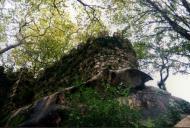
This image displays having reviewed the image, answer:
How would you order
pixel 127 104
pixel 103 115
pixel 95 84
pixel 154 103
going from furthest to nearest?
pixel 95 84
pixel 154 103
pixel 127 104
pixel 103 115

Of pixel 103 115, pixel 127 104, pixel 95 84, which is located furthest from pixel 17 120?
pixel 103 115

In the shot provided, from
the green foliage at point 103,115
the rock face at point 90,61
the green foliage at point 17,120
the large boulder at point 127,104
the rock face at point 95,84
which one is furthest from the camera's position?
the rock face at point 90,61

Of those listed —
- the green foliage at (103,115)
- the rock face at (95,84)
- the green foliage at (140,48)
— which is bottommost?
the green foliage at (103,115)

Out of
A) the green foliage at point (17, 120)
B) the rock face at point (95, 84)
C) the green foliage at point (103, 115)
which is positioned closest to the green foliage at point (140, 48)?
the rock face at point (95, 84)

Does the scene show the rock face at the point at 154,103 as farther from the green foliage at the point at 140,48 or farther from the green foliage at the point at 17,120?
the green foliage at the point at 140,48

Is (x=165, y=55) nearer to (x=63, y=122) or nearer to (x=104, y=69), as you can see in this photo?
(x=104, y=69)

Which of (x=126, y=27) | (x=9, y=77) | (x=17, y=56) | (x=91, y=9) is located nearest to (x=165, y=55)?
(x=126, y=27)

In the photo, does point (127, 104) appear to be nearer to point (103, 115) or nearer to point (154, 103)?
point (103, 115)

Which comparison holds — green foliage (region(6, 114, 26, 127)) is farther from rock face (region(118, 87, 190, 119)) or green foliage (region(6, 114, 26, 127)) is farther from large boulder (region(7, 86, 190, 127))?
rock face (region(118, 87, 190, 119))

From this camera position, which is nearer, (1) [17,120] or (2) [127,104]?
(2) [127,104]

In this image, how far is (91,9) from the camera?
25.8 m

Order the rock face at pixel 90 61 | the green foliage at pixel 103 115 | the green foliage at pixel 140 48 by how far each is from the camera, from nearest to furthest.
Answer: the green foliage at pixel 103 115
the rock face at pixel 90 61
the green foliage at pixel 140 48

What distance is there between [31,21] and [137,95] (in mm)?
15089

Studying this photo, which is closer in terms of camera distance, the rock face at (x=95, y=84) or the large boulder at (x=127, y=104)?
the large boulder at (x=127, y=104)
